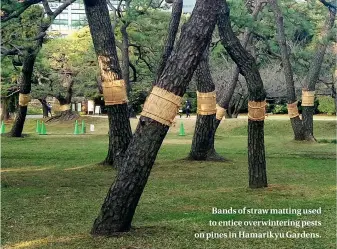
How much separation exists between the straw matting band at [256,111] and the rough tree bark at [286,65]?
25.9ft

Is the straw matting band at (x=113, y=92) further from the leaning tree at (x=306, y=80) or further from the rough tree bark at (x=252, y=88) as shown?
the leaning tree at (x=306, y=80)

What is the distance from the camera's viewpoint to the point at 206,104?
11125 mm

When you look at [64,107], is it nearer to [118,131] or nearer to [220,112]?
[220,112]

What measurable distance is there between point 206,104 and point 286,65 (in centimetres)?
556

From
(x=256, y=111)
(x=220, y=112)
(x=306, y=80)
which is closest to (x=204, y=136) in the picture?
(x=220, y=112)

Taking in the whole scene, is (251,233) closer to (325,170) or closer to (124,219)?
(124,219)

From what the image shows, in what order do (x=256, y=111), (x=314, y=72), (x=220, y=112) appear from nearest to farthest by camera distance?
1. (x=256, y=111)
2. (x=220, y=112)
3. (x=314, y=72)

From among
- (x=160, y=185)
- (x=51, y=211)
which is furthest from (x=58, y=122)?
(x=51, y=211)

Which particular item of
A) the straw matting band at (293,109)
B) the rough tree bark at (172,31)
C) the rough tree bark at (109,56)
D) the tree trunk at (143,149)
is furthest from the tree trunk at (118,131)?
the straw matting band at (293,109)

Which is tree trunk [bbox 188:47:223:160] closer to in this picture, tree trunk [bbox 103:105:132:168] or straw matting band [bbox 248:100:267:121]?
tree trunk [bbox 103:105:132:168]

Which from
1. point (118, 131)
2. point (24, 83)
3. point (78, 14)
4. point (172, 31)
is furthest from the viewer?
point (78, 14)

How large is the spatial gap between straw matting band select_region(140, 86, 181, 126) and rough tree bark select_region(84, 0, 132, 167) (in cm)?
422

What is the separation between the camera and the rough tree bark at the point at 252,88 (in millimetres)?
7258

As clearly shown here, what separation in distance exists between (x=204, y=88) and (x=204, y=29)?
20.4 ft
